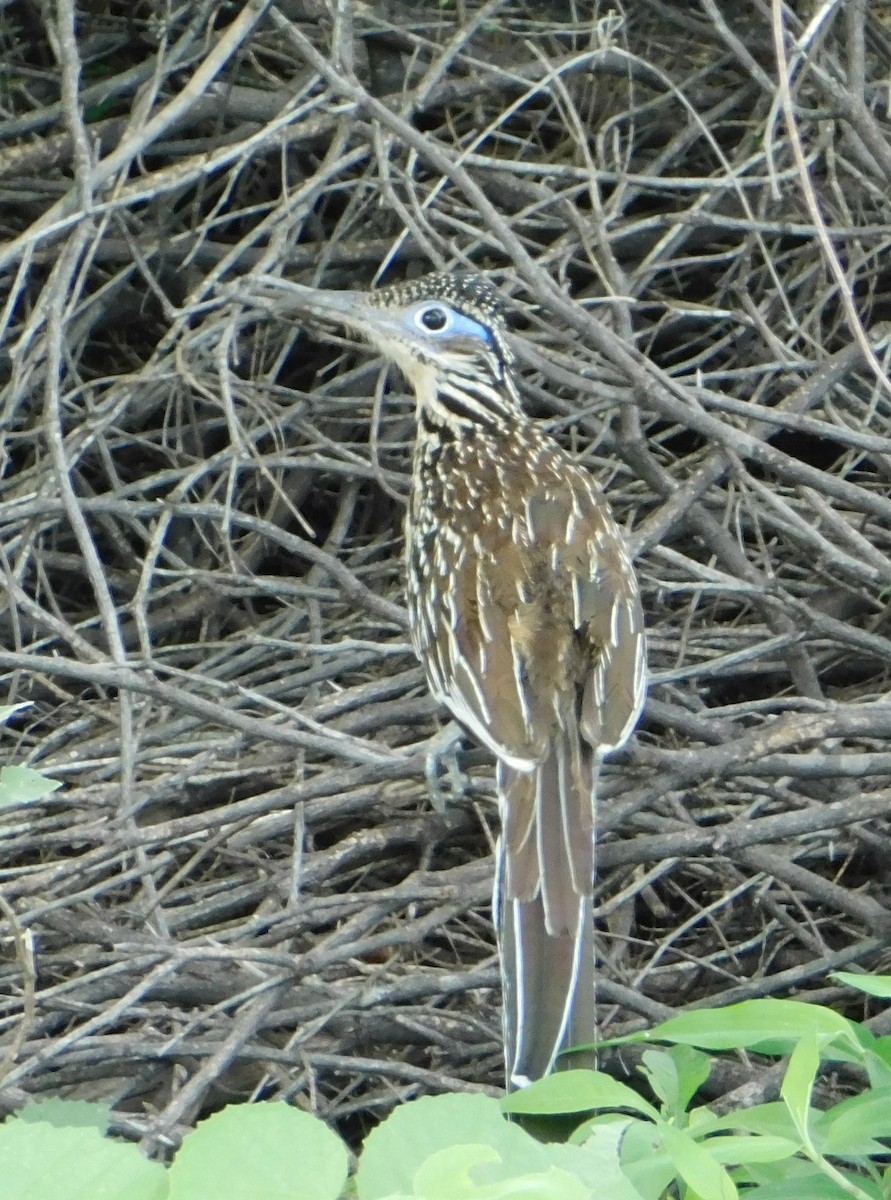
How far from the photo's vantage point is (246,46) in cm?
334


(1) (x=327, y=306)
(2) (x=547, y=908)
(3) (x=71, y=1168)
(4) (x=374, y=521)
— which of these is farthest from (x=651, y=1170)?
(4) (x=374, y=521)

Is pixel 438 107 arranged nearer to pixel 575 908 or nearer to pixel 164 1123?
pixel 575 908

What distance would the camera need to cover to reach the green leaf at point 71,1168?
0.96 metres

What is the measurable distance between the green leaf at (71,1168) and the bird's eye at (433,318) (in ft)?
7.40

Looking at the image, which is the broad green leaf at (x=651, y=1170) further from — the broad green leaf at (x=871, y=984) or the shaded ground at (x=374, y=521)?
the shaded ground at (x=374, y=521)

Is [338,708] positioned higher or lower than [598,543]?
lower

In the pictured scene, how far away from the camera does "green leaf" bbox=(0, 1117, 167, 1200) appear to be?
958 mm

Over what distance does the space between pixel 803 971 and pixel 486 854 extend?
0.67 m

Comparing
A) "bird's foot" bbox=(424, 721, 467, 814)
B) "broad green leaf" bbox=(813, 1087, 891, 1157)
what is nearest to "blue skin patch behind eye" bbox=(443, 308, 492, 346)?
"bird's foot" bbox=(424, 721, 467, 814)

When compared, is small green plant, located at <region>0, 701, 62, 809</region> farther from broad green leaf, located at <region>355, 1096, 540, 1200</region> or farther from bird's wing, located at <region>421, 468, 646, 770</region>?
bird's wing, located at <region>421, 468, 646, 770</region>

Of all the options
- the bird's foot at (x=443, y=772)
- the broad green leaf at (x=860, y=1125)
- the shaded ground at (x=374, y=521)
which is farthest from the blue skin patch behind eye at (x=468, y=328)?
the broad green leaf at (x=860, y=1125)

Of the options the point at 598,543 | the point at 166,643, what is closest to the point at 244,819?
the point at 598,543

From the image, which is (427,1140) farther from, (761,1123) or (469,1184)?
(761,1123)

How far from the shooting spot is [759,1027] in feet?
4.69
